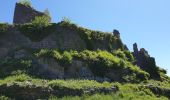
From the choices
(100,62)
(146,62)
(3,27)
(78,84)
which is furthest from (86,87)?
(146,62)

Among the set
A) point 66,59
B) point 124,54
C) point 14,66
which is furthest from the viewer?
point 124,54

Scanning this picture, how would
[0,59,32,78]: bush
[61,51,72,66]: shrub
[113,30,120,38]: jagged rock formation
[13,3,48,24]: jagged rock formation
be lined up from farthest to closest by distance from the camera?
[113,30,120,38]: jagged rock formation < [13,3,48,24]: jagged rock formation < [61,51,72,66]: shrub < [0,59,32,78]: bush

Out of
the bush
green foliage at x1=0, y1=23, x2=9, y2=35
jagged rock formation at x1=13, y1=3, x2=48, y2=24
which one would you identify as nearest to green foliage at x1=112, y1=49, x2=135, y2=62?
jagged rock formation at x1=13, y1=3, x2=48, y2=24

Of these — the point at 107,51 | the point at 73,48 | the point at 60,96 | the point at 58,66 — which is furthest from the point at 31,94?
the point at 107,51

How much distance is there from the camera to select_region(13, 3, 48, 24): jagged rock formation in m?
41.8

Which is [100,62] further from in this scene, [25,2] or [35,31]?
[25,2]

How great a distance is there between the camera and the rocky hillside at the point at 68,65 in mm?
29328

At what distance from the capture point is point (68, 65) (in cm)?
3500

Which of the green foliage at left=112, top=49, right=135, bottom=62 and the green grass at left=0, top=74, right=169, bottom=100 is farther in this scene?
the green foliage at left=112, top=49, right=135, bottom=62

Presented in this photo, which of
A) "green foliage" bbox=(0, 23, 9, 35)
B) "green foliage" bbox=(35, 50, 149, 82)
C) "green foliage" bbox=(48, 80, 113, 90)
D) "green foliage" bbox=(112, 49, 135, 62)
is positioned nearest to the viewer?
"green foliage" bbox=(48, 80, 113, 90)

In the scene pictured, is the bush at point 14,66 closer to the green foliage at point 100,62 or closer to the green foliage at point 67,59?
the green foliage at point 100,62

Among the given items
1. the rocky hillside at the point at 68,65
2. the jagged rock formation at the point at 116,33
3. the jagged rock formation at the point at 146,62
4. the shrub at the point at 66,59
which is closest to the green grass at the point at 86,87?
the rocky hillside at the point at 68,65

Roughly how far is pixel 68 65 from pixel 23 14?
30.8 ft

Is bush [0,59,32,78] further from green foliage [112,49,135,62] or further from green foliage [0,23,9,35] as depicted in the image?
green foliage [112,49,135,62]
